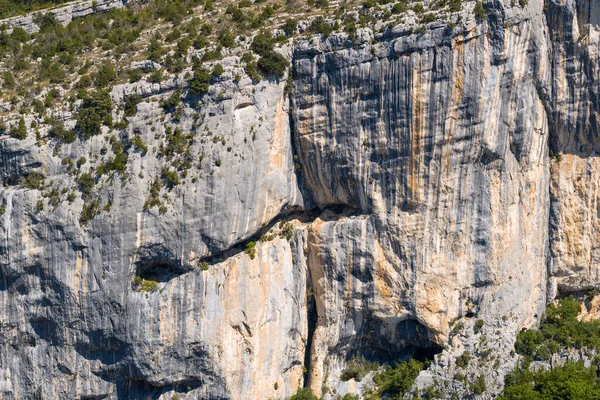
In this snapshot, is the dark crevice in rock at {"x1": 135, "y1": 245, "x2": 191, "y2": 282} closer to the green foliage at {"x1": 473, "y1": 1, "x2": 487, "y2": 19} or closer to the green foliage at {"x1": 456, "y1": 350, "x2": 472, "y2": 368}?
the green foliage at {"x1": 456, "y1": 350, "x2": 472, "y2": 368}

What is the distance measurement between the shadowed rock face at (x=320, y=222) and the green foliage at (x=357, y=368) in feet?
2.03

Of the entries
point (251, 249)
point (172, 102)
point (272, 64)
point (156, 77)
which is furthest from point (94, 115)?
point (251, 249)

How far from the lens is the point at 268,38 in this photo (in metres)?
39.9

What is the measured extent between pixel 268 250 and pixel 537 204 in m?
13.6

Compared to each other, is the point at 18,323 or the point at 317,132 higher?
the point at 317,132

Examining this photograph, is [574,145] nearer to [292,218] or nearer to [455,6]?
[455,6]

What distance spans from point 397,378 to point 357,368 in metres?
2.52

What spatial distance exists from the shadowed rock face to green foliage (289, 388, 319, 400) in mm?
586

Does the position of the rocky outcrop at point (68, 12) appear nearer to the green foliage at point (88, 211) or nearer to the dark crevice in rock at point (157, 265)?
the green foliage at point (88, 211)

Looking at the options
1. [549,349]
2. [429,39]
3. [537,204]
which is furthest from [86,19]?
[549,349]

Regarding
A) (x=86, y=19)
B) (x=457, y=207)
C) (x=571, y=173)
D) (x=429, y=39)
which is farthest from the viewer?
(x=86, y=19)

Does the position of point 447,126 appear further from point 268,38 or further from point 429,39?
point 268,38

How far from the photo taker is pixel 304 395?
42312 millimetres

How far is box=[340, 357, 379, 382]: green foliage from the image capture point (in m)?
43.5
